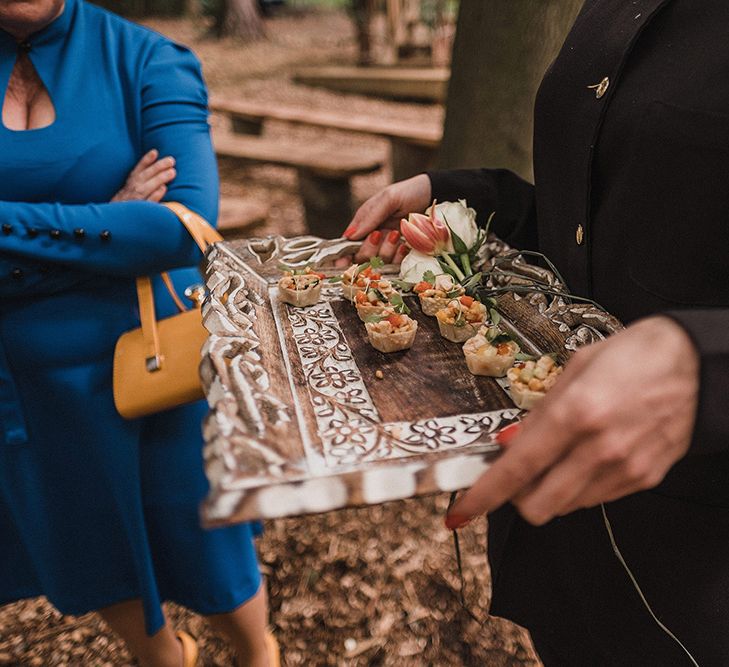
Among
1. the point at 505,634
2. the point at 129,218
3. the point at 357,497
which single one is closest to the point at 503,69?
the point at 129,218

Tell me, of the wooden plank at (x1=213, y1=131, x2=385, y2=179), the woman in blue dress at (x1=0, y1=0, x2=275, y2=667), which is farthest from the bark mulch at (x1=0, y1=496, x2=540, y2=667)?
the wooden plank at (x1=213, y1=131, x2=385, y2=179)

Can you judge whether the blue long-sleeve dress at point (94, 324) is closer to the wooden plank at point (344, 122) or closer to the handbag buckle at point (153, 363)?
the handbag buckle at point (153, 363)

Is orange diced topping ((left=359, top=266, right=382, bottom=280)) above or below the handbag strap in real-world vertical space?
above

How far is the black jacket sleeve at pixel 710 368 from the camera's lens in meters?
0.67

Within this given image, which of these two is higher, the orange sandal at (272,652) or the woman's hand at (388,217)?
the woman's hand at (388,217)

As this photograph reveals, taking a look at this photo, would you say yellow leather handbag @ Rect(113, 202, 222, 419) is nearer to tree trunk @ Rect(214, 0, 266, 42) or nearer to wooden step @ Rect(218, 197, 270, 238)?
wooden step @ Rect(218, 197, 270, 238)

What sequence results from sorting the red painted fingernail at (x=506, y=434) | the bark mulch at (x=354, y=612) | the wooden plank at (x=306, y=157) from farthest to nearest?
the wooden plank at (x=306, y=157), the bark mulch at (x=354, y=612), the red painted fingernail at (x=506, y=434)

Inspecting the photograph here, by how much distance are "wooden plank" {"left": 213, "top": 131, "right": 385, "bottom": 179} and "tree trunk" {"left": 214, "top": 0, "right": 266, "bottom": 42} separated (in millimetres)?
10998

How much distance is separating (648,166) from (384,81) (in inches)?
390

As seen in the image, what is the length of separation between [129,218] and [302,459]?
1.04m

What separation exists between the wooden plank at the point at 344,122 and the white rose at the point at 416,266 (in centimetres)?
319

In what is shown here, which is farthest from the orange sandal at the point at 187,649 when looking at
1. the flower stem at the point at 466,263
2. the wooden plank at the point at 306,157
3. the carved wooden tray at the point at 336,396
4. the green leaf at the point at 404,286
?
the wooden plank at the point at 306,157

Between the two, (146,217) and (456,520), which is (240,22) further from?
(456,520)

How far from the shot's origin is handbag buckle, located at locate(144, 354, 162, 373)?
154 centimetres
